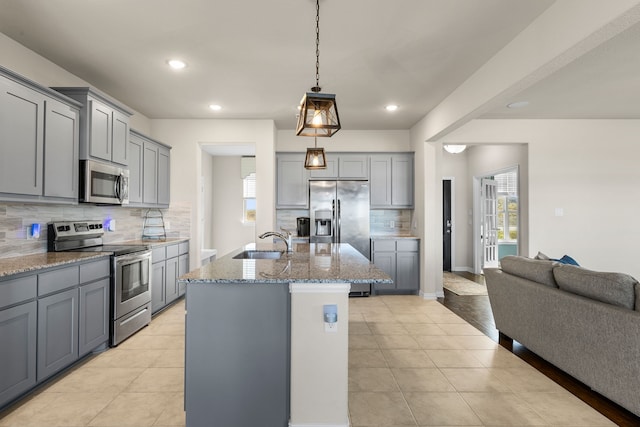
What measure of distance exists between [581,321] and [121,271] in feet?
12.1

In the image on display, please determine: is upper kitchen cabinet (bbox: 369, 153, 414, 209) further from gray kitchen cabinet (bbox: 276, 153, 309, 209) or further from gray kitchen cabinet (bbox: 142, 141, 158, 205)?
gray kitchen cabinet (bbox: 142, 141, 158, 205)

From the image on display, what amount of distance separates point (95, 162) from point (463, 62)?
3.50m

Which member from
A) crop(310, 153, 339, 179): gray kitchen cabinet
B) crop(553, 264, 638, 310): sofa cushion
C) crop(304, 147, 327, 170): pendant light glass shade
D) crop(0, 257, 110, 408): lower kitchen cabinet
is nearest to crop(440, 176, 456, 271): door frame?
crop(310, 153, 339, 179): gray kitchen cabinet

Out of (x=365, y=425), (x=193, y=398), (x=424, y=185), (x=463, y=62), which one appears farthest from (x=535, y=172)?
(x=193, y=398)

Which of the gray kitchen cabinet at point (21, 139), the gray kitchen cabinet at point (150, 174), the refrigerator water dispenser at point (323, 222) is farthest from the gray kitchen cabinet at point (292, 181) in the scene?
the gray kitchen cabinet at point (21, 139)

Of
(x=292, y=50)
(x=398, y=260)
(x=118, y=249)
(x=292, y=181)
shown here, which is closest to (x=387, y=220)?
(x=398, y=260)

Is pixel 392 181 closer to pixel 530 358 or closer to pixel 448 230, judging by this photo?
pixel 448 230

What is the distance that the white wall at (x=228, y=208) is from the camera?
745 cm

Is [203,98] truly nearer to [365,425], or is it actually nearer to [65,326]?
[65,326]

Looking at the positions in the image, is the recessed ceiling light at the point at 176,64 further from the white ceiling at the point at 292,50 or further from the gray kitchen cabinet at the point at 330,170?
the gray kitchen cabinet at the point at 330,170

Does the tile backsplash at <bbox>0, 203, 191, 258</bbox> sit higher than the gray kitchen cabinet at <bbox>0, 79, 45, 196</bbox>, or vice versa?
the gray kitchen cabinet at <bbox>0, 79, 45, 196</bbox>

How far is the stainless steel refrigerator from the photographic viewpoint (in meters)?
5.21

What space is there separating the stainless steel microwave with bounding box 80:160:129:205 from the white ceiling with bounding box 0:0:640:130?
0.97 metres

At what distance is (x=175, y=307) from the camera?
14.6 feet
